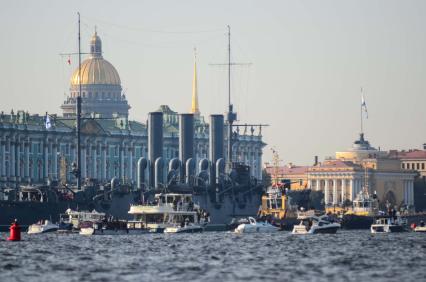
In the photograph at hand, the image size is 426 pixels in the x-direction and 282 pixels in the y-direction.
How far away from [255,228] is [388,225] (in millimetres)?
12806

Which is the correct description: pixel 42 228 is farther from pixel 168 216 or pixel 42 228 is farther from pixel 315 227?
pixel 315 227

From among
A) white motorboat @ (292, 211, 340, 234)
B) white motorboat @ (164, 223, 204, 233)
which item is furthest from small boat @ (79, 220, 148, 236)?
white motorboat @ (292, 211, 340, 234)

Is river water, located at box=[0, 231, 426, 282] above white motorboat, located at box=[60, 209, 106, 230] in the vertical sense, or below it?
below

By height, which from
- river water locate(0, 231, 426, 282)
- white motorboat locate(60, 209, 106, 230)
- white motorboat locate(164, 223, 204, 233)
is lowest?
river water locate(0, 231, 426, 282)

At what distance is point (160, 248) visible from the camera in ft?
422

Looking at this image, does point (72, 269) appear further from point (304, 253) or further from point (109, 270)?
point (304, 253)

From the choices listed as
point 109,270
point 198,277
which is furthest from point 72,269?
point 198,277

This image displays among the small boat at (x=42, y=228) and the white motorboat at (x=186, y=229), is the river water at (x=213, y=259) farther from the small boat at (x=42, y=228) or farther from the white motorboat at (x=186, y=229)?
the white motorboat at (x=186, y=229)

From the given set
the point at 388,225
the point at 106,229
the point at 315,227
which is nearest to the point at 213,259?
the point at 106,229

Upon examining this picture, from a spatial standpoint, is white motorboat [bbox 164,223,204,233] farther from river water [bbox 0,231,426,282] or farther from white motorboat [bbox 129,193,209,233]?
river water [bbox 0,231,426,282]

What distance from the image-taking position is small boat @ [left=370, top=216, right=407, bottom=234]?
17988cm

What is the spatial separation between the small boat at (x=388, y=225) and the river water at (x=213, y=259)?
29.2 metres

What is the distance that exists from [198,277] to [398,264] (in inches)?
619

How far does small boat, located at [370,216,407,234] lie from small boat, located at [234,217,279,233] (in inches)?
389
